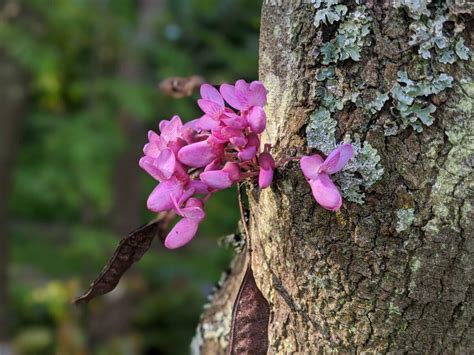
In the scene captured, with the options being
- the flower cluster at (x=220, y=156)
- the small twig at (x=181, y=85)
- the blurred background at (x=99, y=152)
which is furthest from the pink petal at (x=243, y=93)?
the blurred background at (x=99, y=152)

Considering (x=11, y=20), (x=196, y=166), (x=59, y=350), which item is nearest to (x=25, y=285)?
(x=59, y=350)

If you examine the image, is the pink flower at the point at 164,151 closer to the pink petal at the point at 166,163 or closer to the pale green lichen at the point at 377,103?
the pink petal at the point at 166,163

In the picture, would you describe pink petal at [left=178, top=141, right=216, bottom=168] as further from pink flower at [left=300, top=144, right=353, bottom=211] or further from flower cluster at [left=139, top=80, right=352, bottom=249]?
pink flower at [left=300, top=144, right=353, bottom=211]

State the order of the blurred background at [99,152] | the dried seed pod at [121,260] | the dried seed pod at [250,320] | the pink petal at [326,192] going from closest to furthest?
the pink petal at [326,192], the dried seed pod at [250,320], the dried seed pod at [121,260], the blurred background at [99,152]

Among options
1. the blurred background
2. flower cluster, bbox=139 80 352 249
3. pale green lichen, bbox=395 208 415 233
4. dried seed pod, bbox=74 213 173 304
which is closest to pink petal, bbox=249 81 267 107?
flower cluster, bbox=139 80 352 249

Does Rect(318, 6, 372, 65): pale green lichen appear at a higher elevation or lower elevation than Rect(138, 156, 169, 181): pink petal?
higher

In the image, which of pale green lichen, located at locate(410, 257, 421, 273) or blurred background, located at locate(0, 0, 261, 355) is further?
blurred background, located at locate(0, 0, 261, 355)

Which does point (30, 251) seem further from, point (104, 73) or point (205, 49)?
point (205, 49)

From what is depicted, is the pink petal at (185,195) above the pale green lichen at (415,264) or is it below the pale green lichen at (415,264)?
above
